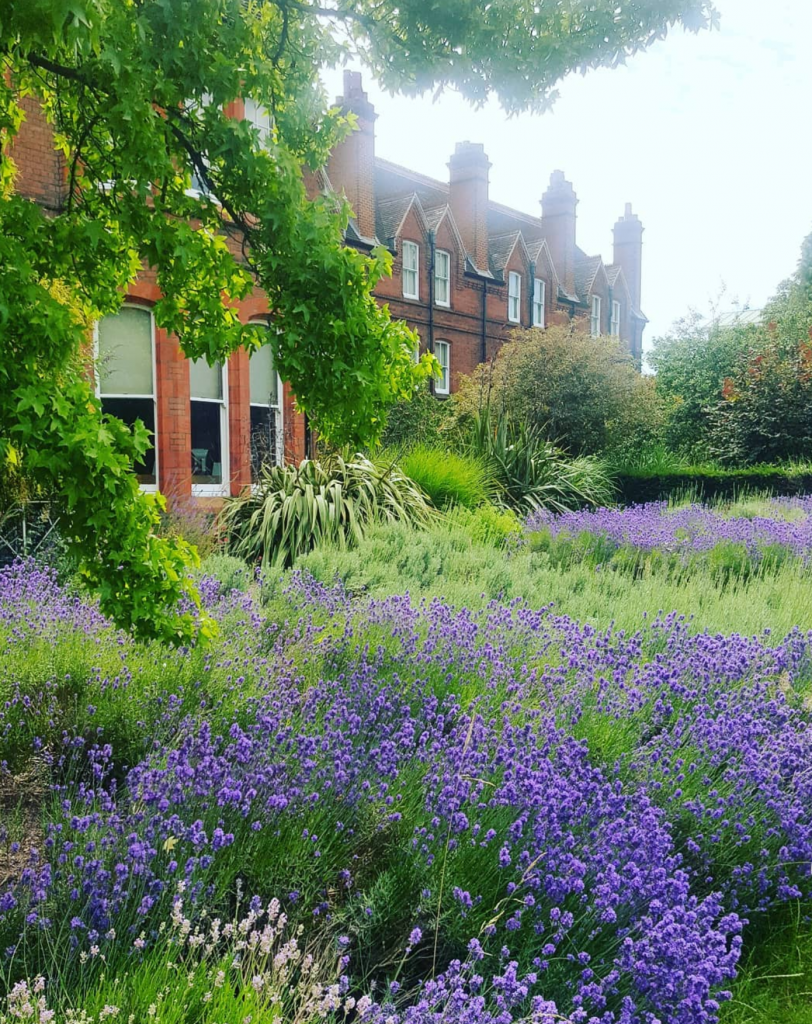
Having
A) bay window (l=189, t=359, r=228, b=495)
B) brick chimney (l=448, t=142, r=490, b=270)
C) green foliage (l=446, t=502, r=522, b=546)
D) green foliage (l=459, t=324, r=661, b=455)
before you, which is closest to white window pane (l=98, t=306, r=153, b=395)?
bay window (l=189, t=359, r=228, b=495)

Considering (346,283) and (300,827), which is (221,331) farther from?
(300,827)

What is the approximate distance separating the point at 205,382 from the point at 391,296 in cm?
1054

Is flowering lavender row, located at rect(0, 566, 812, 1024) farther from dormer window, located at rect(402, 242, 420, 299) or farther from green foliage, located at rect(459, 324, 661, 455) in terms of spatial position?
dormer window, located at rect(402, 242, 420, 299)

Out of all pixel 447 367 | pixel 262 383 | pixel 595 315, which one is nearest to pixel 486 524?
pixel 262 383

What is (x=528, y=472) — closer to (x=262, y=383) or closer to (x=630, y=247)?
(x=262, y=383)

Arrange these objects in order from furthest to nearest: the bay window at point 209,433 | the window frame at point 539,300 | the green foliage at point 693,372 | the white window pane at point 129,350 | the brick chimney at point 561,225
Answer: the brick chimney at point 561,225, the window frame at point 539,300, the green foliage at point 693,372, the bay window at point 209,433, the white window pane at point 129,350

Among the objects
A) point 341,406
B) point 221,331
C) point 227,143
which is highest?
point 227,143

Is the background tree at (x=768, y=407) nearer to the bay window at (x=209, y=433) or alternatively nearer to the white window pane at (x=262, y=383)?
the white window pane at (x=262, y=383)

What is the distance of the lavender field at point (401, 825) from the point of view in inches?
84.5

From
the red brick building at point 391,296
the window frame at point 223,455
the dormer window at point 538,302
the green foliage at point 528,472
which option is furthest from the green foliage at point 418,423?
the dormer window at point 538,302

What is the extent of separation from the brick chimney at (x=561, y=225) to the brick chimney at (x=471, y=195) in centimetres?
578

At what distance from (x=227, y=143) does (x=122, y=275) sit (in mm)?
1007

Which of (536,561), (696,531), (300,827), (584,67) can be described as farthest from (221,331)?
(696,531)

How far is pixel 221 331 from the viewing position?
3.90 metres
